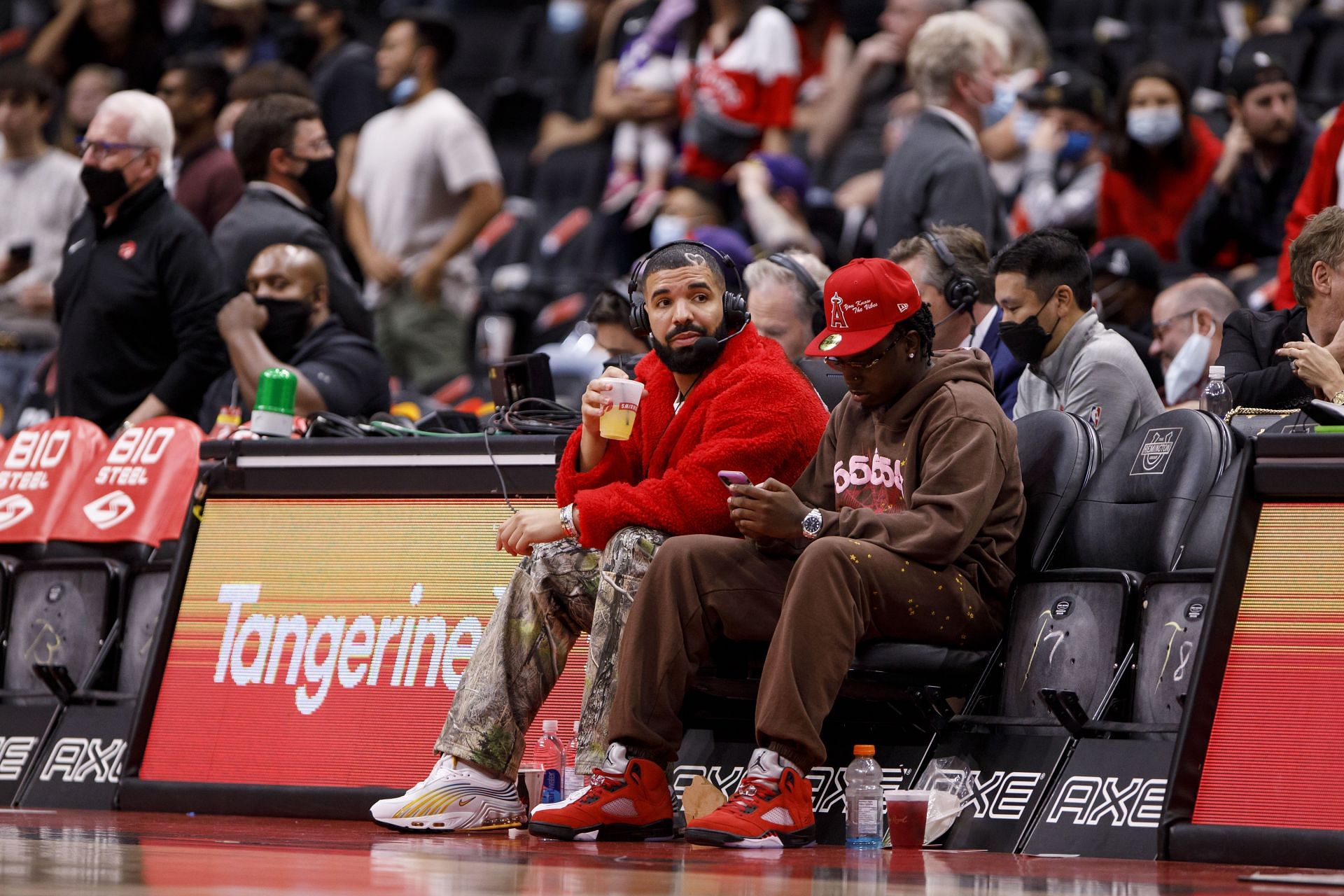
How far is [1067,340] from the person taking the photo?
5.99m

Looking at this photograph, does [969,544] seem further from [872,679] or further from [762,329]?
[762,329]

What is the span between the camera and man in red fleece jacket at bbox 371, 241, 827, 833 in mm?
4941

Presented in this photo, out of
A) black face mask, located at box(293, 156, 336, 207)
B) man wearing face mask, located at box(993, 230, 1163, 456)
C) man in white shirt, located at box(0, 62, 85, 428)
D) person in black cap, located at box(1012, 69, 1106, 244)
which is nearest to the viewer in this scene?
man wearing face mask, located at box(993, 230, 1163, 456)

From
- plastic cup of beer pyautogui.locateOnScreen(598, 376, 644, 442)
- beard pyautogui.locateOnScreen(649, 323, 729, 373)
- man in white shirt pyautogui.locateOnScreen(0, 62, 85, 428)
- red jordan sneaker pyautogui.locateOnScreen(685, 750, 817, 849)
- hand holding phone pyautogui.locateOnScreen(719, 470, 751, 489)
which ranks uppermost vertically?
beard pyautogui.locateOnScreen(649, 323, 729, 373)

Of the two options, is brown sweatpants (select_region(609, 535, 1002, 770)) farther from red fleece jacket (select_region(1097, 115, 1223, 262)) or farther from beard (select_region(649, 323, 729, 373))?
red fleece jacket (select_region(1097, 115, 1223, 262))

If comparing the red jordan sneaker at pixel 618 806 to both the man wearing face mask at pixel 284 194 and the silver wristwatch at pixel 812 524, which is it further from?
the man wearing face mask at pixel 284 194

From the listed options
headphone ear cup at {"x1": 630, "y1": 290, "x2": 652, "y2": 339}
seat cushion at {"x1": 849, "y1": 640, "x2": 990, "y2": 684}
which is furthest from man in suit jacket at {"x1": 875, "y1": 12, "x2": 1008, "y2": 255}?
seat cushion at {"x1": 849, "y1": 640, "x2": 990, "y2": 684}

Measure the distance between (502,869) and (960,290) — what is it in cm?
285

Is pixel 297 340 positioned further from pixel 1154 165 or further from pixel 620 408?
pixel 1154 165

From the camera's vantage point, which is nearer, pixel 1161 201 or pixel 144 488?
pixel 144 488

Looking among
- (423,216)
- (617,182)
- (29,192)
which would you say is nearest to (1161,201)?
(617,182)

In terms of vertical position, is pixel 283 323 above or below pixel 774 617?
below

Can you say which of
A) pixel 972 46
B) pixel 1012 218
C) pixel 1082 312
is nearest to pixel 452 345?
pixel 1012 218

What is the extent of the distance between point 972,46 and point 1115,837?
3967mm
